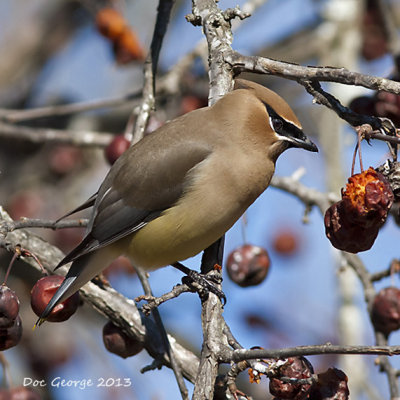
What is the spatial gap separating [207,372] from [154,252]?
1031mm

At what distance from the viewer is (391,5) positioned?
700 cm

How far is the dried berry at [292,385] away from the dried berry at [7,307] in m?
1.08

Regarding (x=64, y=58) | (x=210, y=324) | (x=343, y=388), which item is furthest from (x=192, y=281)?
(x=64, y=58)

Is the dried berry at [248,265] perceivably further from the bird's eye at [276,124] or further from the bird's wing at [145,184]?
the bird's eye at [276,124]

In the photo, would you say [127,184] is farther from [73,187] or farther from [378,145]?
[73,187]

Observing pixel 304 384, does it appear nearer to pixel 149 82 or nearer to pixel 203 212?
pixel 203 212

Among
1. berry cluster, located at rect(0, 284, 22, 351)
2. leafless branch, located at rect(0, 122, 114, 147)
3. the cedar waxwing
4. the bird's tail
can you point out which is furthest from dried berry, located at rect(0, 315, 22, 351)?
leafless branch, located at rect(0, 122, 114, 147)

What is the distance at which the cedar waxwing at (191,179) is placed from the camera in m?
3.57

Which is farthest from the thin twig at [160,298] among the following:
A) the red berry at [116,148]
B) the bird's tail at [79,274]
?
the red berry at [116,148]

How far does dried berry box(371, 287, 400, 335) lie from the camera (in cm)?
363

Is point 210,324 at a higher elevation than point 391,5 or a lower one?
lower

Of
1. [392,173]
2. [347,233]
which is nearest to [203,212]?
[347,233]

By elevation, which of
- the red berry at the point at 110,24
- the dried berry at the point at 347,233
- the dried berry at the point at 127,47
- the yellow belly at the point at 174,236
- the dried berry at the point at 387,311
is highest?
the red berry at the point at 110,24

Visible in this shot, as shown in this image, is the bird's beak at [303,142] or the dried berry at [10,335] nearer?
the dried berry at [10,335]
